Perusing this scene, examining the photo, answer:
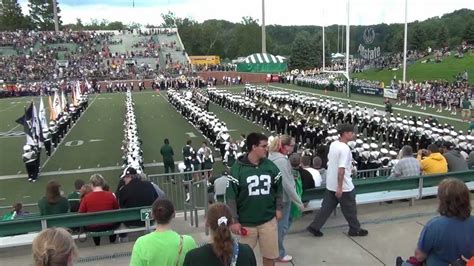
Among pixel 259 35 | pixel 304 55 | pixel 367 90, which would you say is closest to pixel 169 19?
pixel 259 35

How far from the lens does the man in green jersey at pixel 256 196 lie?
433cm

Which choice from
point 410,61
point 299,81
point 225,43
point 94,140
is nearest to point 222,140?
point 94,140

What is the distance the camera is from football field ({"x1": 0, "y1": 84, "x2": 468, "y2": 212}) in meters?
14.1

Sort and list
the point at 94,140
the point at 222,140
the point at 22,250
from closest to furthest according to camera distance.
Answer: the point at 22,250
the point at 222,140
the point at 94,140

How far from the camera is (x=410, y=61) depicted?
61438 mm

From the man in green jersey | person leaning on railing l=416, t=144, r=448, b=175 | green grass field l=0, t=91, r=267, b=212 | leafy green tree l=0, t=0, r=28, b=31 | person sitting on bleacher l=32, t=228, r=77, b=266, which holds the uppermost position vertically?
leafy green tree l=0, t=0, r=28, b=31

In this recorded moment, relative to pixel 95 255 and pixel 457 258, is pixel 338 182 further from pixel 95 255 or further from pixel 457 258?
pixel 95 255

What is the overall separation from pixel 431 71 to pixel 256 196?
178 feet

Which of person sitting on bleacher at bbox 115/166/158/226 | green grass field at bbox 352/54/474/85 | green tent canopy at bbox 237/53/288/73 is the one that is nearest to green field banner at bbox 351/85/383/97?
green grass field at bbox 352/54/474/85

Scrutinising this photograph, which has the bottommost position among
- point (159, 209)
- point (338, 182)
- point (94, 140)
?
point (94, 140)

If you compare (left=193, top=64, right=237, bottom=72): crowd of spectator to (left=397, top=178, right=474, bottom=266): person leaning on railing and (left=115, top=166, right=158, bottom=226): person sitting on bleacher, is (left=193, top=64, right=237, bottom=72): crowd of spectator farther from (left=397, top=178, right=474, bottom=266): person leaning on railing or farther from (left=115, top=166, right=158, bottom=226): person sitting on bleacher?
(left=397, top=178, right=474, bottom=266): person leaning on railing

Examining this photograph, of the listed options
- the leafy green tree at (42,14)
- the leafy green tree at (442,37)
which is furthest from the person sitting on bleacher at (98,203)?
the leafy green tree at (42,14)

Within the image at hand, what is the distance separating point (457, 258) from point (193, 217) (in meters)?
4.52

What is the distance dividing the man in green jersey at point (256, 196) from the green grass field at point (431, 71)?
48.1 metres
